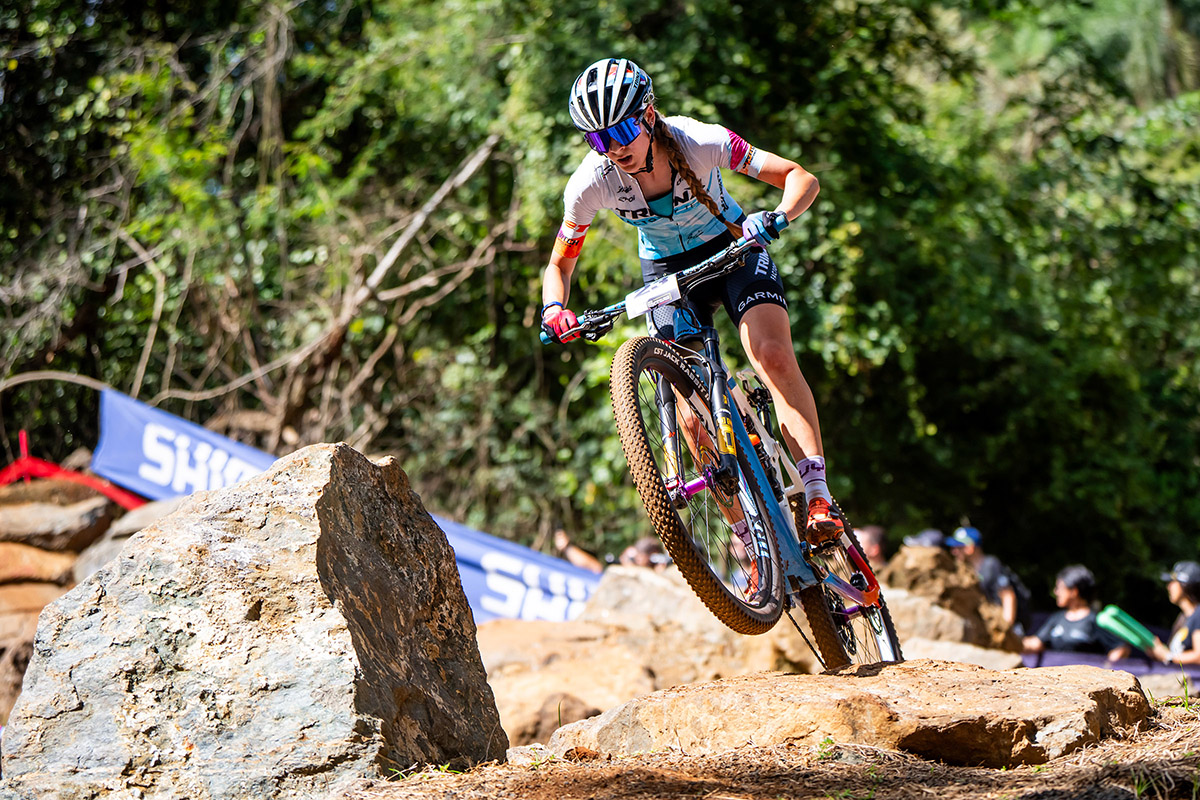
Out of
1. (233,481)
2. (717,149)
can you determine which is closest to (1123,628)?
(717,149)

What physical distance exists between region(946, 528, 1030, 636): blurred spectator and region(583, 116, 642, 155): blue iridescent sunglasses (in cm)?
664

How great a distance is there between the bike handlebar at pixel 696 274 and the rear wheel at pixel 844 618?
1.21 meters

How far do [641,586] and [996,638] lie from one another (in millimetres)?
2923

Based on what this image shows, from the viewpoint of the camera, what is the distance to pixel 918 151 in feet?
37.8

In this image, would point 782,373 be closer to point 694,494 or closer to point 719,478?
point 719,478

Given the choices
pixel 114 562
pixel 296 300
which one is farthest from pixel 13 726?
pixel 296 300

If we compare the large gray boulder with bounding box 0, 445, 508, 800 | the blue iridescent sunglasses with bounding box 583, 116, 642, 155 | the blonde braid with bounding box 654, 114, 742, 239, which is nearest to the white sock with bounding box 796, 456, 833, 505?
the blonde braid with bounding box 654, 114, 742, 239

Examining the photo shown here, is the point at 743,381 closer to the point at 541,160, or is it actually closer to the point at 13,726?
the point at 13,726

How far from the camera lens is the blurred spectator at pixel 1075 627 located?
7.76 metres

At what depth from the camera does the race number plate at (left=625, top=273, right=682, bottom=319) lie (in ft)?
11.9

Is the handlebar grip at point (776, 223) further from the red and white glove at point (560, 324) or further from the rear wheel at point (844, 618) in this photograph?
the rear wheel at point (844, 618)

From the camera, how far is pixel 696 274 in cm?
369

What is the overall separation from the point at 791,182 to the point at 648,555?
5.99m

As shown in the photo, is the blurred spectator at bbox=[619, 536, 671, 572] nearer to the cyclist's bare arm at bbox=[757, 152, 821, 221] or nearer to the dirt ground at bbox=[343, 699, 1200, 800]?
the cyclist's bare arm at bbox=[757, 152, 821, 221]
